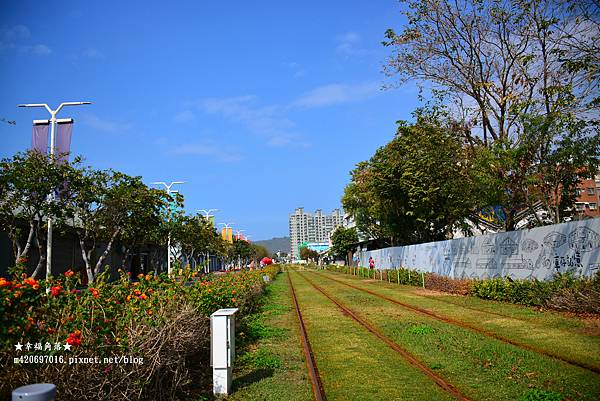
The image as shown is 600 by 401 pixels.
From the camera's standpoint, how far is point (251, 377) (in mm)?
7441

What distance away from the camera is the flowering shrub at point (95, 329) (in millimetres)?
4469

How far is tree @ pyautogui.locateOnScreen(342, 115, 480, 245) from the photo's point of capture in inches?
898

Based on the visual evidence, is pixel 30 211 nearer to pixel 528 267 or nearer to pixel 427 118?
pixel 427 118

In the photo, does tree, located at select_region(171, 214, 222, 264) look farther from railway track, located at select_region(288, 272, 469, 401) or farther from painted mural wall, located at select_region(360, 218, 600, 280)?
railway track, located at select_region(288, 272, 469, 401)

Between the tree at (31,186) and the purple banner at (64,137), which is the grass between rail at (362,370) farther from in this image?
the tree at (31,186)

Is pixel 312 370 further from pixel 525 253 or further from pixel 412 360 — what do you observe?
pixel 525 253

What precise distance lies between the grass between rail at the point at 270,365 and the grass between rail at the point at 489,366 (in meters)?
2.02

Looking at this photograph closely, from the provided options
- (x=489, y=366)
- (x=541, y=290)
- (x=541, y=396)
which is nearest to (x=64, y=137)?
(x=489, y=366)

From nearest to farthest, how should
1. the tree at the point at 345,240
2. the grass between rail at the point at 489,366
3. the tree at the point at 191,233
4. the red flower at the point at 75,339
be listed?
the red flower at the point at 75,339 < the grass between rail at the point at 489,366 < the tree at the point at 191,233 < the tree at the point at 345,240

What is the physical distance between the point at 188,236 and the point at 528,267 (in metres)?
31.9

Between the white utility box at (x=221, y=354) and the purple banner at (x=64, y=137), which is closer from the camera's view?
the white utility box at (x=221, y=354)

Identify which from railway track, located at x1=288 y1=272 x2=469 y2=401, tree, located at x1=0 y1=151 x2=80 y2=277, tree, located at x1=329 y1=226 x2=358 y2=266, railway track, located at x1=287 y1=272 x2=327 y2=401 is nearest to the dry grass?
railway track, located at x1=287 y1=272 x2=327 y2=401

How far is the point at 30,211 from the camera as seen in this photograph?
64.2ft

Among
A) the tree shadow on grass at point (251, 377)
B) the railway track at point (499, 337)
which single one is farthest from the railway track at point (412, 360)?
the railway track at point (499, 337)
